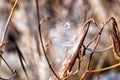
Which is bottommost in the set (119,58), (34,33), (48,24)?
(119,58)

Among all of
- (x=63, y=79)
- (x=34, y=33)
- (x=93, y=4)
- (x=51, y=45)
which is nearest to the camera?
(x=63, y=79)

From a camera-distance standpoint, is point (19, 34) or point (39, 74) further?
point (19, 34)

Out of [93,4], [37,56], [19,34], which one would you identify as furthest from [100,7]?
[37,56]

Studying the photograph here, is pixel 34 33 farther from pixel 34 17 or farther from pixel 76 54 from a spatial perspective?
pixel 76 54

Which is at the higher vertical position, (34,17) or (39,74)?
(34,17)

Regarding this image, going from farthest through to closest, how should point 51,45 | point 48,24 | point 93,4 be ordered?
point 93,4, point 48,24, point 51,45

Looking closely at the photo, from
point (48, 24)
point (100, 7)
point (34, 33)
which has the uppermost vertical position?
point (100, 7)

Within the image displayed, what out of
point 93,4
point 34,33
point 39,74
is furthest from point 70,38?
point 93,4

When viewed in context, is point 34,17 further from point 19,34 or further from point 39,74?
point 39,74

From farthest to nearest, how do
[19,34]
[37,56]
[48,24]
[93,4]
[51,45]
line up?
[93,4] → [19,34] → [37,56] → [48,24] → [51,45]
